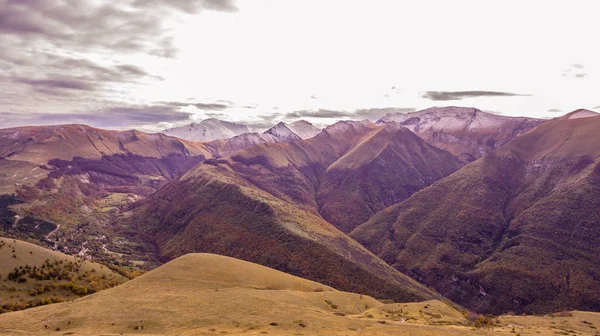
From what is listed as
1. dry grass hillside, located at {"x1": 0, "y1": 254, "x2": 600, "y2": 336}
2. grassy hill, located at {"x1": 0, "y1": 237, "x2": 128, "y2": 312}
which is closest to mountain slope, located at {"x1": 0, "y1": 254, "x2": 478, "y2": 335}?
dry grass hillside, located at {"x1": 0, "y1": 254, "x2": 600, "y2": 336}

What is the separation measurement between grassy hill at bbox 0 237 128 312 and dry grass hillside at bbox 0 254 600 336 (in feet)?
101

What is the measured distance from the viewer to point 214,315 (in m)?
82.2

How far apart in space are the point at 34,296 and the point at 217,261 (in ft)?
192

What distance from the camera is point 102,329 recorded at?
70.1 m

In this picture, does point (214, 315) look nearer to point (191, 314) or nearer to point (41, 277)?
point (191, 314)

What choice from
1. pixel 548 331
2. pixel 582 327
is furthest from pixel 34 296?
pixel 582 327

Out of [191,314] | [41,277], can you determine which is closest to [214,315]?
[191,314]

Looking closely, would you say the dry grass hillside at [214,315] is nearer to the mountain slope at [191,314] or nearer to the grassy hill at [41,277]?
the mountain slope at [191,314]

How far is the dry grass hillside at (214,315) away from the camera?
2857 inches

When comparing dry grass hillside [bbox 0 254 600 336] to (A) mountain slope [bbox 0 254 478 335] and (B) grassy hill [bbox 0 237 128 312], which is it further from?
(B) grassy hill [bbox 0 237 128 312]

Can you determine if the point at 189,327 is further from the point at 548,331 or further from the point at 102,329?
the point at 548,331

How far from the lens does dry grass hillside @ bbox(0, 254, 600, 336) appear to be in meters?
72.6

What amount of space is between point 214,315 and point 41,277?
3506 inches

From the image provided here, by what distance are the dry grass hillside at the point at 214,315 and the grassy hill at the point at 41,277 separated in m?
30.7
